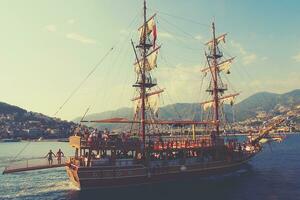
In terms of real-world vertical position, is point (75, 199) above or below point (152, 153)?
below

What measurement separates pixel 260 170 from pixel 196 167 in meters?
15.5

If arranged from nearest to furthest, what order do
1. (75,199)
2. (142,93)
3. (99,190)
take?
(75,199) < (99,190) < (142,93)

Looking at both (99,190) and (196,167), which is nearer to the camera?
(99,190)

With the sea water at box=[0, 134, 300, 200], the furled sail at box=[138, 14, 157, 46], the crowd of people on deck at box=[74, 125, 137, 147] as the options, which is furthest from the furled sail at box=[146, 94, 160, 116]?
the sea water at box=[0, 134, 300, 200]

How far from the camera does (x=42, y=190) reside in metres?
38.8

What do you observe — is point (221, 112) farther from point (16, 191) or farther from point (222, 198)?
point (16, 191)

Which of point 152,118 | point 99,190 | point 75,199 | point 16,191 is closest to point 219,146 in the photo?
point 152,118

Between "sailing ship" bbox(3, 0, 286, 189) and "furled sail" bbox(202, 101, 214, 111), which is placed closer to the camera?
"sailing ship" bbox(3, 0, 286, 189)

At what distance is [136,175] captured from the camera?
39594 mm

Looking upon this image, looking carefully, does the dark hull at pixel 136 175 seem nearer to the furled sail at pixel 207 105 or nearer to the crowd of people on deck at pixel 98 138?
the crowd of people on deck at pixel 98 138

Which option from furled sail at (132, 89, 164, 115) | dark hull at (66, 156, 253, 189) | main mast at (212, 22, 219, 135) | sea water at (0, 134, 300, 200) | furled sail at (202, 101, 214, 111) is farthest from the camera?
furled sail at (202, 101, 214, 111)

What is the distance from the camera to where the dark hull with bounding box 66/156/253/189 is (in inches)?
1458

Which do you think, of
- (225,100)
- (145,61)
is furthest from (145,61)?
(225,100)

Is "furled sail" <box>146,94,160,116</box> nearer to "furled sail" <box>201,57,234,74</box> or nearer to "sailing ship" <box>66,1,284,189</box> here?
"sailing ship" <box>66,1,284,189</box>
